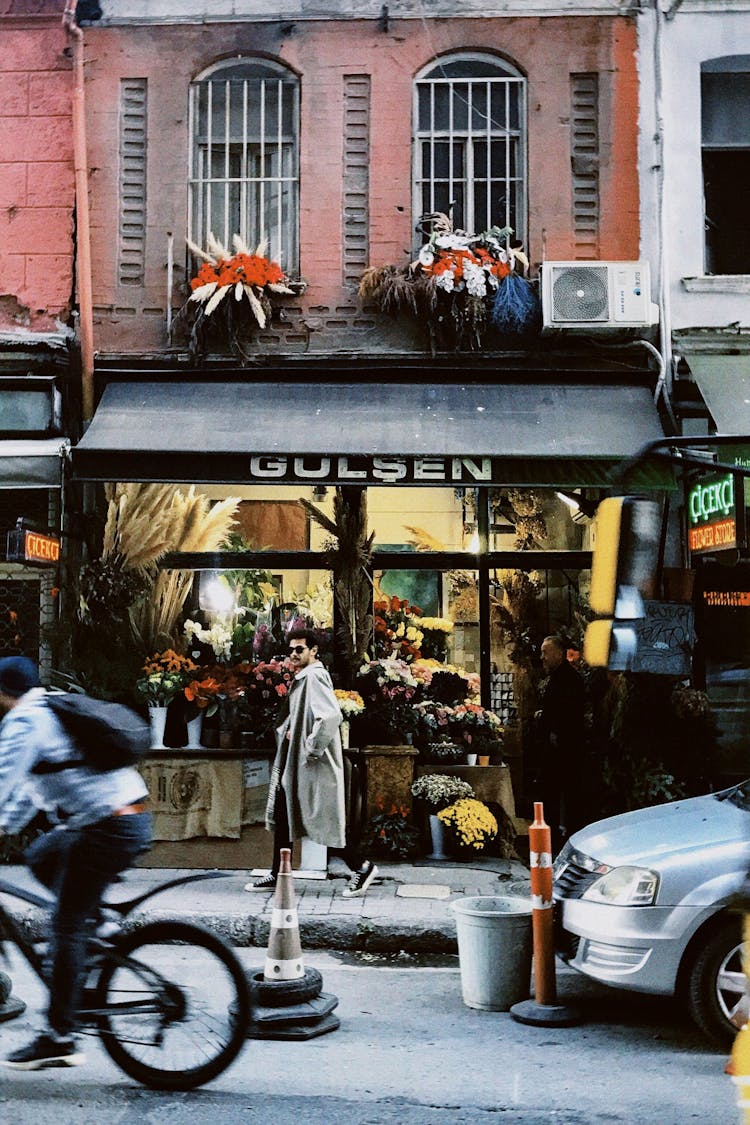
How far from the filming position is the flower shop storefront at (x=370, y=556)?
10.9 metres

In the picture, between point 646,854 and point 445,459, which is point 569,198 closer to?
point 445,459

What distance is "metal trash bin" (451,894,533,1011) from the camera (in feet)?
22.4

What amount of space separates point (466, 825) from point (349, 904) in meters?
1.69

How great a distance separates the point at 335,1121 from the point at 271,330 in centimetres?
846

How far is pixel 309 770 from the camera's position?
969cm

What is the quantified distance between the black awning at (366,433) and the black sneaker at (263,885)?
3.45 metres

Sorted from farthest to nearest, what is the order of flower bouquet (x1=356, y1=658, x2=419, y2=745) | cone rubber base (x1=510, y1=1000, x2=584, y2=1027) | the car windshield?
1. flower bouquet (x1=356, y1=658, x2=419, y2=745)
2. the car windshield
3. cone rubber base (x1=510, y1=1000, x2=584, y2=1027)

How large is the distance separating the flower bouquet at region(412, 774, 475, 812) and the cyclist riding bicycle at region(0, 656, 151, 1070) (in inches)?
217

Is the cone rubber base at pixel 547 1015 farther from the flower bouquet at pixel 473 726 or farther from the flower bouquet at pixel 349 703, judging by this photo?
the flower bouquet at pixel 473 726

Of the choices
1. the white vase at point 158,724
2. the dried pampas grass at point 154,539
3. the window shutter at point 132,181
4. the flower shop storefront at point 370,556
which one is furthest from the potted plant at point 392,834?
the window shutter at point 132,181

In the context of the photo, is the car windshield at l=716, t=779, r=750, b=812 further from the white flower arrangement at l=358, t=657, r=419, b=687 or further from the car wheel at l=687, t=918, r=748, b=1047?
the white flower arrangement at l=358, t=657, r=419, b=687

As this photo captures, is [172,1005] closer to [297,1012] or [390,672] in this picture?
[297,1012]

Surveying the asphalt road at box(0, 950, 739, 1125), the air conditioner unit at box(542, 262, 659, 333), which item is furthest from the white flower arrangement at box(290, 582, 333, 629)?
the asphalt road at box(0, 950, 739, 1125)

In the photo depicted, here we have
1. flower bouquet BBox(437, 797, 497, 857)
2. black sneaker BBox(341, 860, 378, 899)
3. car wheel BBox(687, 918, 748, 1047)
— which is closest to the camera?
car wheel BBox(687, 918, 748, 1047)
